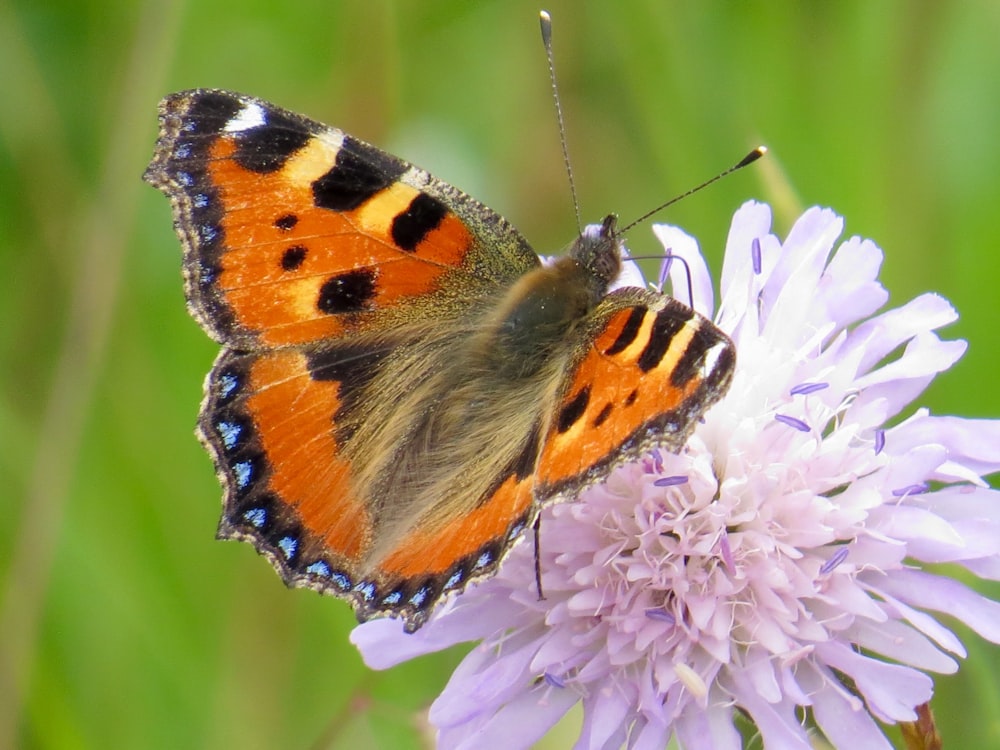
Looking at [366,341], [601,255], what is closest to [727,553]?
[601,255]

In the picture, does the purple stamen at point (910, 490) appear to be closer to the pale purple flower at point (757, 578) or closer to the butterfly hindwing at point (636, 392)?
the pale purple flower at point (757, 578)

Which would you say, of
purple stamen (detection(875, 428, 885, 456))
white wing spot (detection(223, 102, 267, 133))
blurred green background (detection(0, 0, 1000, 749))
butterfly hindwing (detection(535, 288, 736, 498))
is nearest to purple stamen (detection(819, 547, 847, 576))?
purple stamen (detection(875, 428, 885, 456))

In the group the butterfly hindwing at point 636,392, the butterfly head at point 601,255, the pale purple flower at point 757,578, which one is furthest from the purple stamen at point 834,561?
the butterfly head at point 601,255

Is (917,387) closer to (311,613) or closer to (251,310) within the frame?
(251,310)

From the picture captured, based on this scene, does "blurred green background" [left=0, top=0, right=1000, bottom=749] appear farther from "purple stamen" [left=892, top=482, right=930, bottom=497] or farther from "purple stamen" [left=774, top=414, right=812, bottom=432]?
"purple stamen" [left=774, top=414, right=812, bottom=432]

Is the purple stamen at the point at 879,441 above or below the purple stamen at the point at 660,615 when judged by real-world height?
above

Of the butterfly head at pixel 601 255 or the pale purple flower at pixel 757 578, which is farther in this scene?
the butterfly head at pixel 601 255
